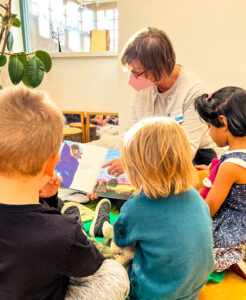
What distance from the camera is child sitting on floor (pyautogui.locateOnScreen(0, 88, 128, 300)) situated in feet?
1.73

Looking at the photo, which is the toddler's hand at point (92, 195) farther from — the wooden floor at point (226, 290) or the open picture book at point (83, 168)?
the wooden floor at point (226, 290)

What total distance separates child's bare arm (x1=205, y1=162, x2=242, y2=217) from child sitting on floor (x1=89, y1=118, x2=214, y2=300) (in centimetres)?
29

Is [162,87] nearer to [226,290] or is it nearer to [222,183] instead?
[222,183]

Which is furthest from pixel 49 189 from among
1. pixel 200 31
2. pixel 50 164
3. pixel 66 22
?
pixel 66 22

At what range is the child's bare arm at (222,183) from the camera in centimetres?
99

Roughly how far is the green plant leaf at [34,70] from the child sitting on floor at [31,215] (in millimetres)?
1232

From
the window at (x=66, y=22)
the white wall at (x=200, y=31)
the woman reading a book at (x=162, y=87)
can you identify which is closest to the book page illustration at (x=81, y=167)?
the woman reading a book at (x=162, y=87)

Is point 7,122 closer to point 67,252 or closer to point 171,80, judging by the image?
point 67,252

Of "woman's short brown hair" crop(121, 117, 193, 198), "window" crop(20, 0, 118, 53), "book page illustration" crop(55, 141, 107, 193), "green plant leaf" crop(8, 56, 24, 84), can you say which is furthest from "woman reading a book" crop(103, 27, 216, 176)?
"window" crop(20, 0, 118, 53)

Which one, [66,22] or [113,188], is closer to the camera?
[113,188]

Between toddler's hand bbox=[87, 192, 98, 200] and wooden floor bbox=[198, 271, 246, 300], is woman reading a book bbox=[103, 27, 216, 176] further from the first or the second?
wooden floor bbox=[198, 271, 246, 300]

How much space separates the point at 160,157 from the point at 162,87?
0.95m

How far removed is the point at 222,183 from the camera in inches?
39.7

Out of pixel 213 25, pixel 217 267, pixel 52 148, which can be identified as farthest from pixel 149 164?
pixel 213 25
